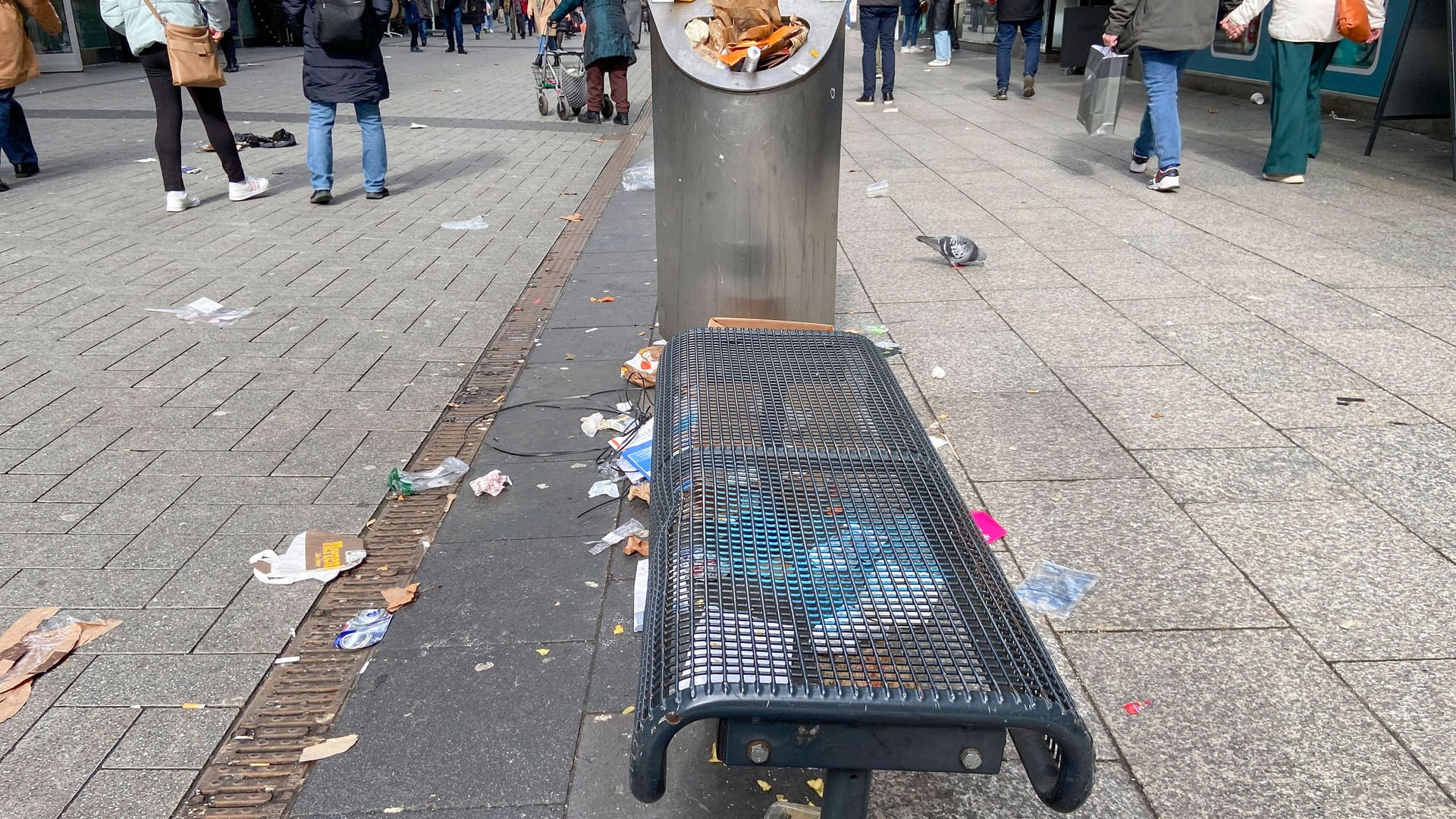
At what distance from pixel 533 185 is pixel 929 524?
7.32 metres

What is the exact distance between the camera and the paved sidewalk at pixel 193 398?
8.10 feet

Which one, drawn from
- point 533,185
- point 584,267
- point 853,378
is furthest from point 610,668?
point 533,185

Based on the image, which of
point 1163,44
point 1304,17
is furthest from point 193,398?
point 1304,17

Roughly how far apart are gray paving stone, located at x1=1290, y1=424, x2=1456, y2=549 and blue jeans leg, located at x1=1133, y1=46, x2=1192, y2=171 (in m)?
4.51

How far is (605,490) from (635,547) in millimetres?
438

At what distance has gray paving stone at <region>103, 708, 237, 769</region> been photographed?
2260mm

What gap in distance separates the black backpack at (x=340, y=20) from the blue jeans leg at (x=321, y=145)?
1.66ft

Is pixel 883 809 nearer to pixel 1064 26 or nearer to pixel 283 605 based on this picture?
pixel 283 605

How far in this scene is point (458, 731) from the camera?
2.32 metres

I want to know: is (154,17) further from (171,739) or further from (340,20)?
(171,739)

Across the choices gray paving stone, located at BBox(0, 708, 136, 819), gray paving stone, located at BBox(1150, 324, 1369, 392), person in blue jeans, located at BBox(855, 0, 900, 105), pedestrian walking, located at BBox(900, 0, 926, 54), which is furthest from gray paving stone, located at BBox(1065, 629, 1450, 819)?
pedestrian walking, located at BBox(900, 0, 926, 54)

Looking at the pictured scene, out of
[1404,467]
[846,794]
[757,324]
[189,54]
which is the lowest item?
[1404,467]

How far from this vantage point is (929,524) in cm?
191

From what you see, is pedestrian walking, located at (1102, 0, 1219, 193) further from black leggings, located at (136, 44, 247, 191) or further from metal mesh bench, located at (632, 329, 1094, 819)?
black leggings, located at (136, 44, 247, 191)
